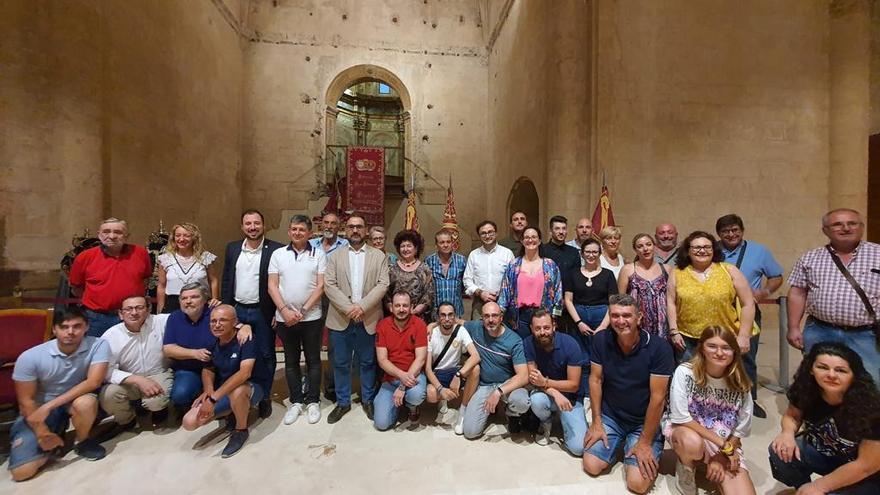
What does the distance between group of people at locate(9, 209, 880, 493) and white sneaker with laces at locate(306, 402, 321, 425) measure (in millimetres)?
12

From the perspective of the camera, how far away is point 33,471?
8.16ft

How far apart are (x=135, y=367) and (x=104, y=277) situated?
86 centimetres

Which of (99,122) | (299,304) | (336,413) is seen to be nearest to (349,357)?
(336,413)

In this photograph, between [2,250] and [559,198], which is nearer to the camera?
[2,250]

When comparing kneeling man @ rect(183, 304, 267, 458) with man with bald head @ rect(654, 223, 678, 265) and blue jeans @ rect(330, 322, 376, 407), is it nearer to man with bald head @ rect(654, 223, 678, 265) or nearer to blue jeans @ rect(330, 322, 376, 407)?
blue jeans @ rect(330, 322, 376, 407)

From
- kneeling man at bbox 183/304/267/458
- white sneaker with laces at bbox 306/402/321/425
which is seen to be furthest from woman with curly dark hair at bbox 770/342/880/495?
kneeling man at bbox 183/304/267/458

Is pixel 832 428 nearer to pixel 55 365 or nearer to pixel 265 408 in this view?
pixel 265 408

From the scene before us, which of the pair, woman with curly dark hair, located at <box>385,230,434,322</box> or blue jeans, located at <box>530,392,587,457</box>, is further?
woman with curly dark hair, located at <box>385,230,434,322</box>

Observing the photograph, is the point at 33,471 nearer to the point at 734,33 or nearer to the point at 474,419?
the point at 474,419

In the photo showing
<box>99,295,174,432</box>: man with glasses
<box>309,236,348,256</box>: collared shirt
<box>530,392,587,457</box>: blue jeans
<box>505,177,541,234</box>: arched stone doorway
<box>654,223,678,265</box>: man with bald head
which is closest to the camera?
<box>530,392,587,457</box>: blue jeans

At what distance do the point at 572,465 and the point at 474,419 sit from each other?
78 centimetres

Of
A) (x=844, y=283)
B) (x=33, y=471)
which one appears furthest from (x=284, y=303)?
(x=844, y=283)

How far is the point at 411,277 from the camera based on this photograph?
11.2 ft

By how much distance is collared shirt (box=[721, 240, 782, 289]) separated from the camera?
3.34 metres
